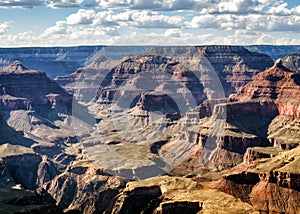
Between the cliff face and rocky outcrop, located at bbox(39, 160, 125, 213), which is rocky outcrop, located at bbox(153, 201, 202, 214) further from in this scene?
rocky outcrop, located at bbox(39, 160, 125, 213)

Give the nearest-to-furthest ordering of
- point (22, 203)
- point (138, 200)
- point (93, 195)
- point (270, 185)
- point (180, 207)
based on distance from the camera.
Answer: point (22, 203), point (180, 207), point (270, 185), point (138, 200), point (93, 195)

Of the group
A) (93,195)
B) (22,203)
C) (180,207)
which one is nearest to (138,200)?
(180,207)

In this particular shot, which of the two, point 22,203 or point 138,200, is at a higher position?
point 22,203

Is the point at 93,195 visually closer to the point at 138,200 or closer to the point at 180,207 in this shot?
the point at 138,200

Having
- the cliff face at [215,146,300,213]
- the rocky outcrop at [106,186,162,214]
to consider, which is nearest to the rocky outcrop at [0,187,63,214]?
the rocky outcrop at [106,186,162,214]

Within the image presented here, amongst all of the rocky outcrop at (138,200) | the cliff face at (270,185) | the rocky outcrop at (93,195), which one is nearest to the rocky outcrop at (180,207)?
the rocky outcrop at (138,200)

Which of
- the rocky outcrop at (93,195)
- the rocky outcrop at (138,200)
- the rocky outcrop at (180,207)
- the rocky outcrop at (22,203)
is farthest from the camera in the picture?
the rocky outcrop at (93,195)

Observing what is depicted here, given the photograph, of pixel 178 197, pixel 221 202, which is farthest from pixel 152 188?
pixel 221 202

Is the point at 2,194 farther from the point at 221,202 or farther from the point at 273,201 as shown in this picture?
the point at 273,201

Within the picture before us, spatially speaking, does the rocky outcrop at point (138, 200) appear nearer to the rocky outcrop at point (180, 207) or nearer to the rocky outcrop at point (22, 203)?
the rocky outcrop at point (180, 207)

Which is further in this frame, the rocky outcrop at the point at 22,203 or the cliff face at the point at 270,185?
the cliff face at the point at 270,185

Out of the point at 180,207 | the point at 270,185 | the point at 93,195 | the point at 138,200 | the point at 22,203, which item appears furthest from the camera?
the point at 93,195
